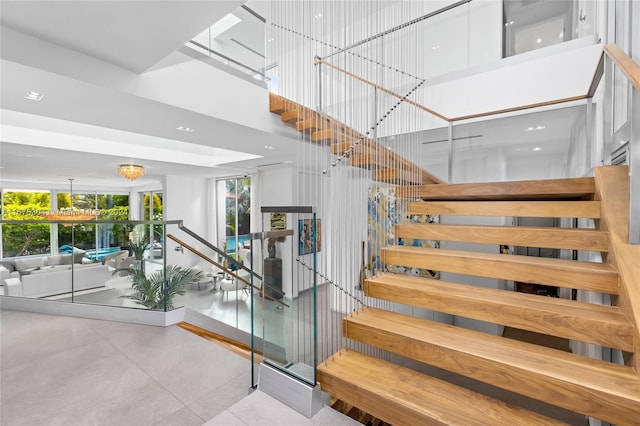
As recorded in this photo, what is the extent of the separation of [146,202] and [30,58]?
11.3 metres

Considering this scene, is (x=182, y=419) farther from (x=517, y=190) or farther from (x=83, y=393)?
(x=517, y=190)

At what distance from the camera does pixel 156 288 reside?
11.3 ft

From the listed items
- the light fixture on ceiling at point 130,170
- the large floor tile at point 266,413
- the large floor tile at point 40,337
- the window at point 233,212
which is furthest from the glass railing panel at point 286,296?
the window at point 233,212

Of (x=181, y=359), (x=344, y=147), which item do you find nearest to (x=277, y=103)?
(x=344, y=147)

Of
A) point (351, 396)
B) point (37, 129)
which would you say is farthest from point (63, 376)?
point (37, 129)

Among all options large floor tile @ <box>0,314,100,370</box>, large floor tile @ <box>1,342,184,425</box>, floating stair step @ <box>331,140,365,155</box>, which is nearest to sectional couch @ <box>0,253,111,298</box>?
large floor tile @ <box>0,314,100,370</box>

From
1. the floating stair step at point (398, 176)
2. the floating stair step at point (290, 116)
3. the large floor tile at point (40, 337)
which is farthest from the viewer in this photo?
the floating stair step at point (290, 116)

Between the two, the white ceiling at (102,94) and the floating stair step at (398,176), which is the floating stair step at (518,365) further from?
the white ceiling at (102,94)

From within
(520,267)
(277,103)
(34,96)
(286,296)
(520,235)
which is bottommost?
(286,296)

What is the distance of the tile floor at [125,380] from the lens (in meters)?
1.89

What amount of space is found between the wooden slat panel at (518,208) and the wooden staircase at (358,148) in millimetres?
450

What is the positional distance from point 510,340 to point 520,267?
1.54ft

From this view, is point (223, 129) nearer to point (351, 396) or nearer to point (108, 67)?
point (108, 67)

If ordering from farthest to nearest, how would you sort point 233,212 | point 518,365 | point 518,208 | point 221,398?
point 233,212 < point 518,208 < point 221,398 < point 518,365
